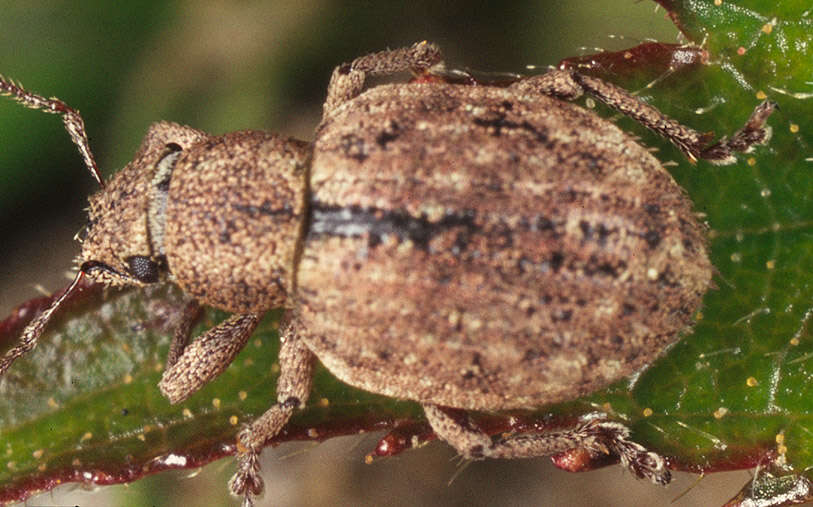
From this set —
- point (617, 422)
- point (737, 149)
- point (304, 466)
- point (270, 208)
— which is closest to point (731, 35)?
point (737, 149)

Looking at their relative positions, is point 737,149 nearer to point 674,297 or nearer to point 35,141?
point 674,297

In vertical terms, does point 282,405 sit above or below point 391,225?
below

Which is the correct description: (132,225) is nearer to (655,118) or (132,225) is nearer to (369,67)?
(369,67)

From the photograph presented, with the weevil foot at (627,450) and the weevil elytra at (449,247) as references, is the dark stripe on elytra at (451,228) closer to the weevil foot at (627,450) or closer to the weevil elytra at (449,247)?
the weevil elytra at (449,247)

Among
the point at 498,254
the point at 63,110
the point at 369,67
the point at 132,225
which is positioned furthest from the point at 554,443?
the point at 63,110

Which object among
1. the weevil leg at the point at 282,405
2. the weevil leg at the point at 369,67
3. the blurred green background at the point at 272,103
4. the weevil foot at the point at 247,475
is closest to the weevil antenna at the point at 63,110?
the blurred green background at the point at 272,103
